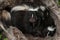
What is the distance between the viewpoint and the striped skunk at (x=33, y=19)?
11.8 ft

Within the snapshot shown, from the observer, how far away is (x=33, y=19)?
140 inches

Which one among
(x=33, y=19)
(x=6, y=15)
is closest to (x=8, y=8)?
(x=6, y=15)

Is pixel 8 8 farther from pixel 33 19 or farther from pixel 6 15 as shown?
pixel 33 19

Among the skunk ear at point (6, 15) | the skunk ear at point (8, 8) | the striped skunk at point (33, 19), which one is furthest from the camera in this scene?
Result: the skunk ear at point (8, 8)

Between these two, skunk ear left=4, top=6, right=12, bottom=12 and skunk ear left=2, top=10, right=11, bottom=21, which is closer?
skunk ear left=2, top=10, right=11, bottom=21

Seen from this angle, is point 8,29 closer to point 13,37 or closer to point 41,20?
point 13,37

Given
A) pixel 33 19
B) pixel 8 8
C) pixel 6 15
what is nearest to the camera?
pixel 33 19

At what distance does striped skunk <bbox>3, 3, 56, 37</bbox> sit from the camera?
11.8 feet

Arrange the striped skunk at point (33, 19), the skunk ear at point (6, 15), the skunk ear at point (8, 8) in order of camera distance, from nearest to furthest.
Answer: the striped skunk at point (33, 19) < the skunk ear at point (6, 15) < the skunk ear at point (8, 8)

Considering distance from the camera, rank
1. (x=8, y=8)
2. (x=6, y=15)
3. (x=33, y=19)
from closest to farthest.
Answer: (x=33, y=19) < (x=6, y=15) < (x=8, y=8)

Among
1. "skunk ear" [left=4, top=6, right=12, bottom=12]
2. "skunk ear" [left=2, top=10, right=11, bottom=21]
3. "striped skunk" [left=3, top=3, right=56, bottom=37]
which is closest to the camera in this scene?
"striped skunk" [left=3, top=3, right=56, bottom=37]

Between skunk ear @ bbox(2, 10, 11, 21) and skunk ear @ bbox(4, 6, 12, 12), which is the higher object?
skunk ear @ bbox(4, 6, 12, 12)

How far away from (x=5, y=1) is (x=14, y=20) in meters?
0.35

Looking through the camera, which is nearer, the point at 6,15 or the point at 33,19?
the point at 33,19
